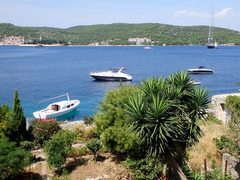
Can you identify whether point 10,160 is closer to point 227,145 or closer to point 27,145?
point 27,145

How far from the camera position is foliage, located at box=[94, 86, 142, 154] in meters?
18.6

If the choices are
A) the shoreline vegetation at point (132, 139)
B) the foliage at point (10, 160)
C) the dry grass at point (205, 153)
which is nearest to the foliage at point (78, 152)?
the shoreline vegetation at point (132, 139)

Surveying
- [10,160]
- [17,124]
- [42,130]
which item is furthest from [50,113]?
[10,160]

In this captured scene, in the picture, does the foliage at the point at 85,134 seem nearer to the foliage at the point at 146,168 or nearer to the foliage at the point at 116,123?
the foliage at the point at 116,123

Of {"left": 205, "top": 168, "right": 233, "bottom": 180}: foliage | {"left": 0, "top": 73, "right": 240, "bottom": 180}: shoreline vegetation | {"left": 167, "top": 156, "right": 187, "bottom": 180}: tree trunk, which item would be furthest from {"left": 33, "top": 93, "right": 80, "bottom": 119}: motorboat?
{"left": 205, "top": 168, "right": 233, "bottom": 180}: foliage

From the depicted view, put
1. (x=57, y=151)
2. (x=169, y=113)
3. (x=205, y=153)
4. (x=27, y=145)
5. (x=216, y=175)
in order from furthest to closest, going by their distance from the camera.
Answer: (x=27, y=145) < (x=205, y=153) < (x=57, y=151) < (x=216, y=175) < (x=169, y=113)

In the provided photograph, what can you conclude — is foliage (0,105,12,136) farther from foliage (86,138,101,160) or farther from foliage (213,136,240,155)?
foliage (213,136,240,155)

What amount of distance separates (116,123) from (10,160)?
5652 mm

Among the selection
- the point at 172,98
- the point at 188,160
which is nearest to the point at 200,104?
the point at 172,98

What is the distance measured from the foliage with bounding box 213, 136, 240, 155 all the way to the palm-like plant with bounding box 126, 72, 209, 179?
13.9ft

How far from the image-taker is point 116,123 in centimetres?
1933

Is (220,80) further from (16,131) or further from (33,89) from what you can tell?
(16,131)

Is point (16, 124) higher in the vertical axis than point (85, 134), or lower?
higher

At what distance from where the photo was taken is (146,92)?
49.1 ft
